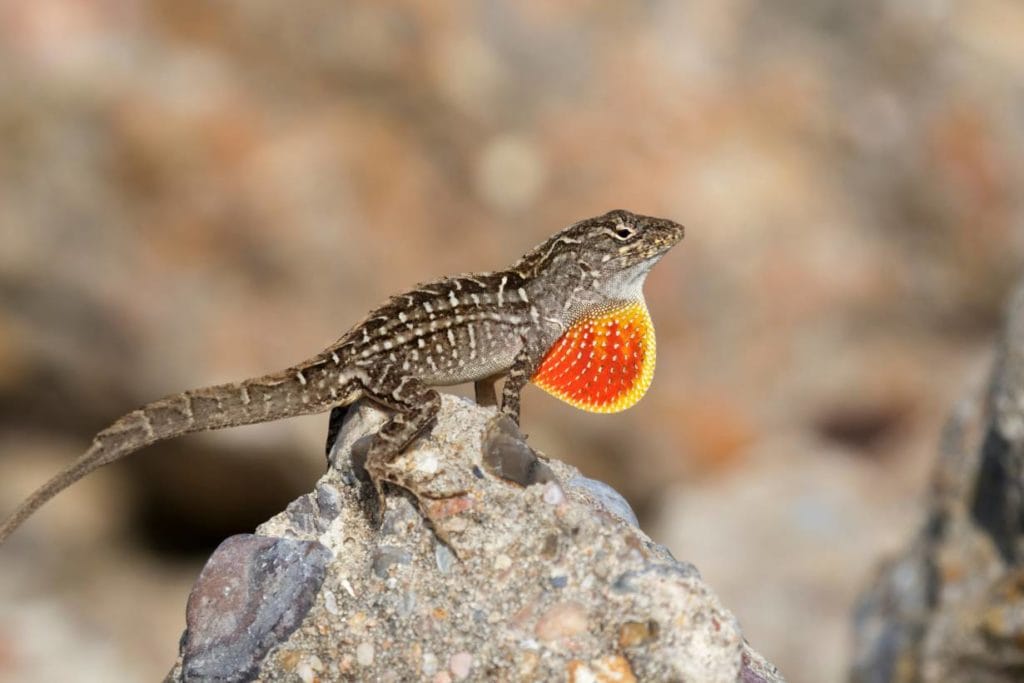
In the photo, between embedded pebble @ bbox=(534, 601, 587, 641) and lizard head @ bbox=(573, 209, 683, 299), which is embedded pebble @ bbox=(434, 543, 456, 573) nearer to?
embedded pebble @ bbox=(534, 601, 587, 641)

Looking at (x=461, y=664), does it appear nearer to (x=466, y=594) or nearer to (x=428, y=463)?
(x=466, y=594)

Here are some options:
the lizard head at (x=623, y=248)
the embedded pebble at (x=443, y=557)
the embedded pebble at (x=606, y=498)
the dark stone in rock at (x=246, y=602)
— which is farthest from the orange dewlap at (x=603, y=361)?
the dark stone in rock at (x=246, y=602)

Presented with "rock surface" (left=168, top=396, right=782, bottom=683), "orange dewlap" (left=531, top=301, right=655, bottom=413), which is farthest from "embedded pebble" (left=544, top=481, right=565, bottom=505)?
"orange dewlap" (left=531, top=301, right=655, bottom=413)

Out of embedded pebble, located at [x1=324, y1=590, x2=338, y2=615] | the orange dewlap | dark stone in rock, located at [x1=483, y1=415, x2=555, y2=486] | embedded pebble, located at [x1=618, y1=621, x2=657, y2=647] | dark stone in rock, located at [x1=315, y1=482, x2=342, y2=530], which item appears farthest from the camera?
the orange dewlap

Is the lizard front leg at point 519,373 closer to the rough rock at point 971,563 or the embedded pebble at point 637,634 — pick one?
the embedded pebble at point 637,634

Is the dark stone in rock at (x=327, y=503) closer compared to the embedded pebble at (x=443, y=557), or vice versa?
the embedded pebble at (x=443, y=557)

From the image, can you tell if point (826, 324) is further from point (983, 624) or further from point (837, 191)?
point (983, 624)
